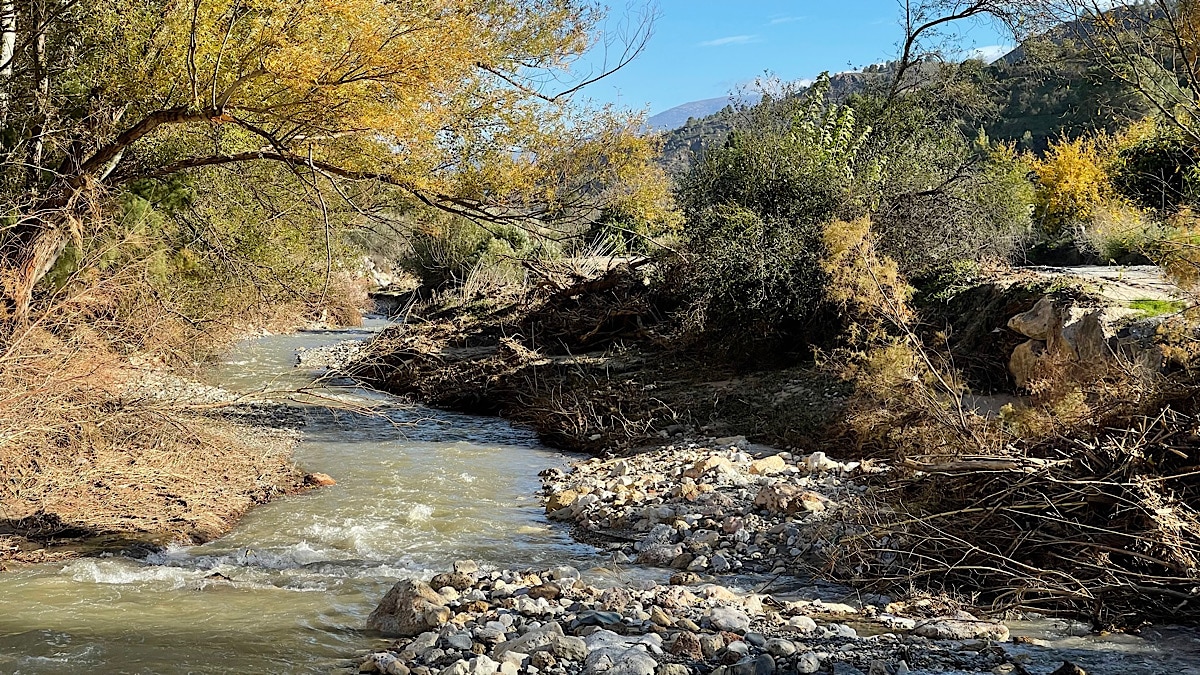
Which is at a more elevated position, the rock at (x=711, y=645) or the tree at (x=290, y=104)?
the tree at (x=290, y=104)

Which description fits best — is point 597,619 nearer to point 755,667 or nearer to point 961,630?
point 755,667

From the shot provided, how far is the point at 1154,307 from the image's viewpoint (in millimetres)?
9688

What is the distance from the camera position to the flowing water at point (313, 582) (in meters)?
5.15


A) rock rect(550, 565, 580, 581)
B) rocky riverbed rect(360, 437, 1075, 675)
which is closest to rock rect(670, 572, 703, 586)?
rocky riverbed rect(360, 437, 1075, 675)

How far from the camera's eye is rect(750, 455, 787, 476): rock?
9.77 metres

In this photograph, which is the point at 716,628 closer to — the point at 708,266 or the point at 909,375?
the point at 909,375

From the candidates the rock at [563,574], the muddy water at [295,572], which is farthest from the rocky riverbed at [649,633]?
the muddy water at [295,572]

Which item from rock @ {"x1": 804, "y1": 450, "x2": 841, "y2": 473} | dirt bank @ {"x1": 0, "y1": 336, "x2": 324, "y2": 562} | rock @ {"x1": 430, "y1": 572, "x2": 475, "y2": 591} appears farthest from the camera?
rock @ {"x1": 804, "y1": 450, "x2": 841, "y2": 473}

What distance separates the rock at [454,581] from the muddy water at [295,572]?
468 millimetres

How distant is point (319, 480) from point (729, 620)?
20.3 ft

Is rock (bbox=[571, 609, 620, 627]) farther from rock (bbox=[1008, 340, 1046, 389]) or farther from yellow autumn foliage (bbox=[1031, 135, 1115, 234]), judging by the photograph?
yellow autumn foliage (bbox=[1031, 135, 1115, 234])

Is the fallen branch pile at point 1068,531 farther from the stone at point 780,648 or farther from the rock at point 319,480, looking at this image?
the rock at point 319,480

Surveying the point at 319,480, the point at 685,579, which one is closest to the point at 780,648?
the point at 685,579

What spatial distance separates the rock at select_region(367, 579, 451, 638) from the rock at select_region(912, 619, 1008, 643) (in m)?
2.76
